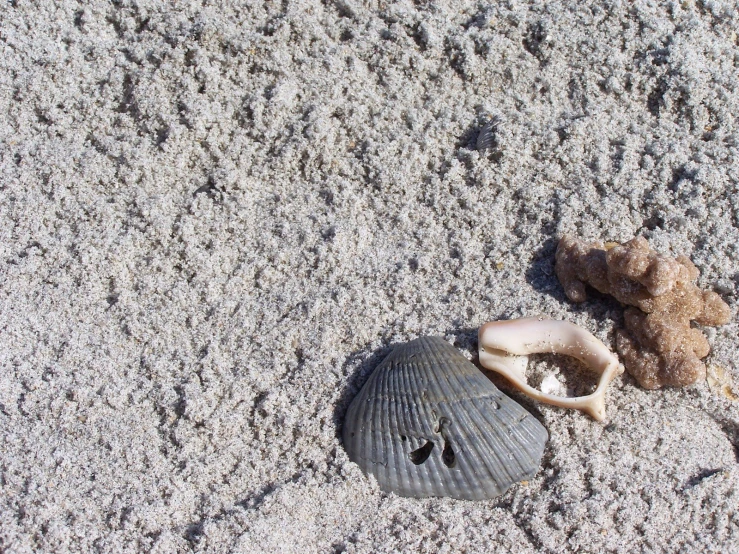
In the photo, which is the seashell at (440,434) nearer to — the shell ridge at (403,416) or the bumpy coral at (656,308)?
the shell ridge at (403,416)

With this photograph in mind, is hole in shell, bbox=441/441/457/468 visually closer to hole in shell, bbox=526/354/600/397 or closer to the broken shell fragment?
the broken shell fragment

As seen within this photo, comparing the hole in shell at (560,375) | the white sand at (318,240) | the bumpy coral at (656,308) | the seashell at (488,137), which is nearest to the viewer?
the white sand at (318,240)

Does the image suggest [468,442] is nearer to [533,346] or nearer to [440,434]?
[440,434]

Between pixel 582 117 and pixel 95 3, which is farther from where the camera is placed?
pixel 95 3

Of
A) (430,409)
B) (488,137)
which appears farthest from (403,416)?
(488,137)

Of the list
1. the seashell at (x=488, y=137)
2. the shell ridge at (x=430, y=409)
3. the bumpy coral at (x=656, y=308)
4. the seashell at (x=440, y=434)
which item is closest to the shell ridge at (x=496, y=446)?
the seashell at (x=440, y=434)

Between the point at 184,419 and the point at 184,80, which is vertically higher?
the point at 184,80

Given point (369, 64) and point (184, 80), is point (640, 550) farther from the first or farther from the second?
point (184, 80)

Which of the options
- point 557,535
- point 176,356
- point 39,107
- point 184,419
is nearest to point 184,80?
point 39,107
